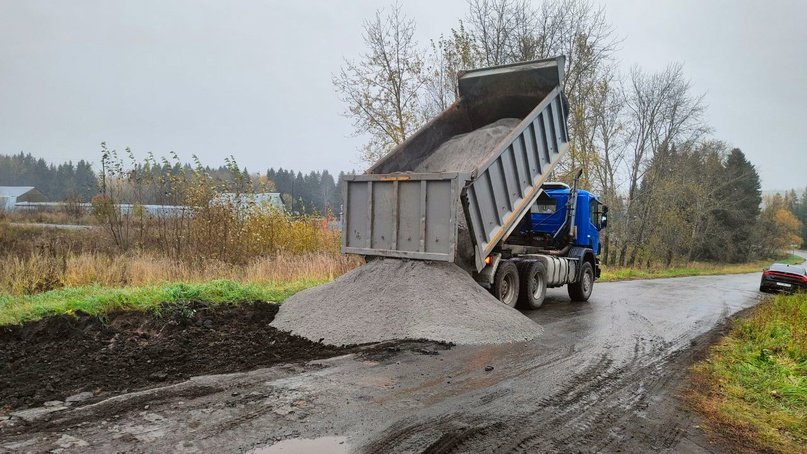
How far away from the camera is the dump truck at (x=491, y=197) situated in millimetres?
7621

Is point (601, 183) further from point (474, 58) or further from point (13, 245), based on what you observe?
point (13, 245)

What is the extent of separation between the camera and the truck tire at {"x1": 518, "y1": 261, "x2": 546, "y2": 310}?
970 cm

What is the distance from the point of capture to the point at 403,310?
271 inches

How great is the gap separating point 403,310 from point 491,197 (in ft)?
8.47

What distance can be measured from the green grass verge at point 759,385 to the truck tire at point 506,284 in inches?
129

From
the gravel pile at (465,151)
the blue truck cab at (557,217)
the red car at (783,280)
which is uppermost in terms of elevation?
the gravel pile at (465,151)

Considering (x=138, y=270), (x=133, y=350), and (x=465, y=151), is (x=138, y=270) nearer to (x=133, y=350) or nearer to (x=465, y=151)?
(x=133, y=350)

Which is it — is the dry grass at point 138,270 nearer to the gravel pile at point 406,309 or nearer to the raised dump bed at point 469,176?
the raised dump bed at point 469,176

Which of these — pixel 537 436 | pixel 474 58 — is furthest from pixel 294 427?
pixel 474 58

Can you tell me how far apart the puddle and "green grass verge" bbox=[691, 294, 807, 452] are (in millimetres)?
3008

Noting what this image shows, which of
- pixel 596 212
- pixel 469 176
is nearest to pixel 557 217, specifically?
pixel 596 212

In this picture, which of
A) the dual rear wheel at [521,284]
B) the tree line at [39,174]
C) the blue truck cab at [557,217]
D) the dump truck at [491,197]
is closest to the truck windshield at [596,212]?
the dump truck at [491,197]

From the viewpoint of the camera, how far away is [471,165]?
8898 millimetres

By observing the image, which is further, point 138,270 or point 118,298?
point 138,270
